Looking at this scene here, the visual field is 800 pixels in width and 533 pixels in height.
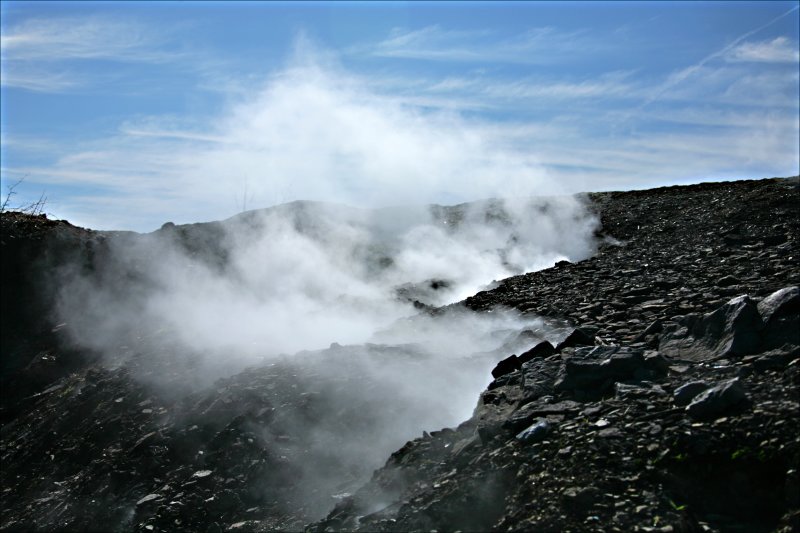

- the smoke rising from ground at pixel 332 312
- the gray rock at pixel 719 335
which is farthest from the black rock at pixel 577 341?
the smoke rising from ground at pixel 332 312

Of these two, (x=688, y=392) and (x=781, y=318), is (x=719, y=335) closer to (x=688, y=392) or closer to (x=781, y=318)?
(x=781, y=318)

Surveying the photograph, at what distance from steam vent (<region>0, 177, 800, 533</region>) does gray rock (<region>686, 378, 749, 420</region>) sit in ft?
0.06

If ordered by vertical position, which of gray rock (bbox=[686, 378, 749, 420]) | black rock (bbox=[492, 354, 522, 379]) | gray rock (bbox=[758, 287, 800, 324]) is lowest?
gray rock (bbox=[686, 378, 749, 420])

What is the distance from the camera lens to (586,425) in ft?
19.1

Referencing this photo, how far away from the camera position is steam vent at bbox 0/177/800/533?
206 inches

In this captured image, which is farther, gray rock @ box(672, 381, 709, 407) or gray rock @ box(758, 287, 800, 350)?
gray rock @ box(758, 287, 800, 350)

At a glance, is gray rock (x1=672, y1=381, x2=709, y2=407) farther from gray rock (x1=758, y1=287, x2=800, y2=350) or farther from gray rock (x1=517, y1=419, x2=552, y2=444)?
gray rock (x1=517, y1=419, x2=552, y2=444)

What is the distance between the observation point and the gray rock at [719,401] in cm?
539

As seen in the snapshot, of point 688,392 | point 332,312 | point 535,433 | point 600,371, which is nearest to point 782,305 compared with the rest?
point 688,392

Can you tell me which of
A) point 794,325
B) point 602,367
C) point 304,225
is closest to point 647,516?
point 602,367

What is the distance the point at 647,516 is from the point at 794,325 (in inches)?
112

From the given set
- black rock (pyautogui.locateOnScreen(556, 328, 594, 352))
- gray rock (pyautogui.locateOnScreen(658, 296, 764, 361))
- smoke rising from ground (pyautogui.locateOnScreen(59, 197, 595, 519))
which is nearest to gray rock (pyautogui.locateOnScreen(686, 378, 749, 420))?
gray rock (pyautogui.locateOnScreen(658, 296, 764, 361))

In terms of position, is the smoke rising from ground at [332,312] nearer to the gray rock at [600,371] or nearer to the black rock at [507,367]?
the black rock at [507,367]

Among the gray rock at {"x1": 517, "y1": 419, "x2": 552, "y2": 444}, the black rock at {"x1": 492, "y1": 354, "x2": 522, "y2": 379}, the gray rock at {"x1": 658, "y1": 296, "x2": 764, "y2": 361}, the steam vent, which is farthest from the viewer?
the black rock at {"x1": 492, "y1": 354, "x2": 522, "y2": 379}
